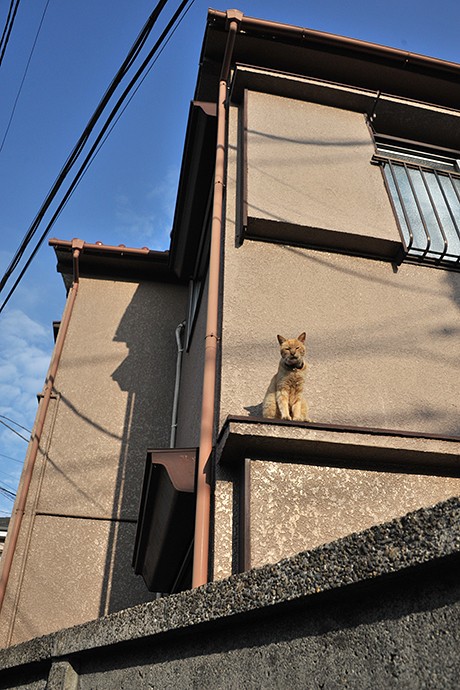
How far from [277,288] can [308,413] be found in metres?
1.11

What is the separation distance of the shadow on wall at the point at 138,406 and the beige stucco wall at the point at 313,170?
291cm

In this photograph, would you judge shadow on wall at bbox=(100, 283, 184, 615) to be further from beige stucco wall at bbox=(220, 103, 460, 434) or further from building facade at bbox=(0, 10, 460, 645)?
beige stucco wall at bbox=(220, 103, 460, 434)

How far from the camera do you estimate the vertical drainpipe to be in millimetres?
2906

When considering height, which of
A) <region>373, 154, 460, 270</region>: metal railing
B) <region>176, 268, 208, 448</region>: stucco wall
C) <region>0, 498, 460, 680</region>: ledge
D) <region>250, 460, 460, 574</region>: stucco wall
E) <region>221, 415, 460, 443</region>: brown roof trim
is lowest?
<region>0, 498, 460, 680</region>: ledge

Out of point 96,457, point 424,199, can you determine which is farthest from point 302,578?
point 96,457

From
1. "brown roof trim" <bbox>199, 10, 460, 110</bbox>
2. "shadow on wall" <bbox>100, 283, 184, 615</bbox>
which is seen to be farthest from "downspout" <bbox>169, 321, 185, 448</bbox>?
"brown roof trim" <bbox>199, 10, 460, 110</bbox>

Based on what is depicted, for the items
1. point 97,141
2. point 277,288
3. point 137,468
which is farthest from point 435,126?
point 137,468

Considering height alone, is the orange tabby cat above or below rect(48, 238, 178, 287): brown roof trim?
below

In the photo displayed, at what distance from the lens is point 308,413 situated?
3.47 metres

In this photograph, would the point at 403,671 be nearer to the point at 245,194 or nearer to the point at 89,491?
the point at 245,194

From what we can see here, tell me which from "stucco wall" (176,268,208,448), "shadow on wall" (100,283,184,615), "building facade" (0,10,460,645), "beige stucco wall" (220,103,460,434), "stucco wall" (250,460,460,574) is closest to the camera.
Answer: "stucco wall" (250,460,460,574)

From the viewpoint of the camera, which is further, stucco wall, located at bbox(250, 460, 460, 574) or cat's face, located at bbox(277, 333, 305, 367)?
cat's face, located at bbox(277, 333, 305, 367)

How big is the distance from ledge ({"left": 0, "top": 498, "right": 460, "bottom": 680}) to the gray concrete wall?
348 centimetres

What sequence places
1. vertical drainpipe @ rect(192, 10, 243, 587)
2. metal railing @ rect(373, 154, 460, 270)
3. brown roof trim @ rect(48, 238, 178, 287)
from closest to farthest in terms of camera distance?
vertical drainpipe @ rect(192, 10, 243, 587) → metal railing @ rect(373, 154, 460, 270) → brown roof trim @ rect(48, 238, 178, 287)
